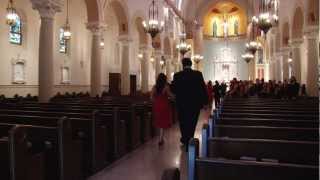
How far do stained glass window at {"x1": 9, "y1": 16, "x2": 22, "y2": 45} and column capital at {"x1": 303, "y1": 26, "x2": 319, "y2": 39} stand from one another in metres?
13.8

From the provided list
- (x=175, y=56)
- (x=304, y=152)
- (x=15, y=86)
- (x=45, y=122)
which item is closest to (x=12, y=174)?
(x=45, y=122)

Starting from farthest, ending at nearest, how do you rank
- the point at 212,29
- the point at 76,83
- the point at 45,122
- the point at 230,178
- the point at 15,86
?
the point at 212,29 → the point at 76,83 → the point at 15,86 → the point at 45,122 → the point at 230,178

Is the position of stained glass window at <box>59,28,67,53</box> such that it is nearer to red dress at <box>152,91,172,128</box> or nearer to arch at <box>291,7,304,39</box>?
arch at <box>291,7,304,39</box>

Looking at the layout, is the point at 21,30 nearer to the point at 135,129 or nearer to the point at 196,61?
the point at 135,129

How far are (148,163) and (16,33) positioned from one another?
12.8 meters

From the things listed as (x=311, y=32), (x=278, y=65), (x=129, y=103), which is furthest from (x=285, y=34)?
(x=129, y=103)

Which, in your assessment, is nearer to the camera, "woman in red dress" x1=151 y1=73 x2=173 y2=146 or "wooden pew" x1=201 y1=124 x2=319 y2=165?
"wooden pew" x1=201 y1=124 x2=319 y2=165

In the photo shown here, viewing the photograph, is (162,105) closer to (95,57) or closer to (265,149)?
(265,149)

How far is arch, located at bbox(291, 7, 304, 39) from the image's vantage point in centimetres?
1904

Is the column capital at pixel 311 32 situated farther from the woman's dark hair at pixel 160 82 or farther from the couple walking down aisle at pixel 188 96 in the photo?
the couple walking down aisle at pixel 188 96

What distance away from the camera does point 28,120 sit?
21.6 feet

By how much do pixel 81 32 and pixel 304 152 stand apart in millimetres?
20558

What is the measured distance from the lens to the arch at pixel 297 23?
1904cm

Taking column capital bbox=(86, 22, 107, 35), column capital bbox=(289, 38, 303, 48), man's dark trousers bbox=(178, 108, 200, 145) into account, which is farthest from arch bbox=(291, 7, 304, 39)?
man's dark trousers bbox=(178, 108, 200, 145)
